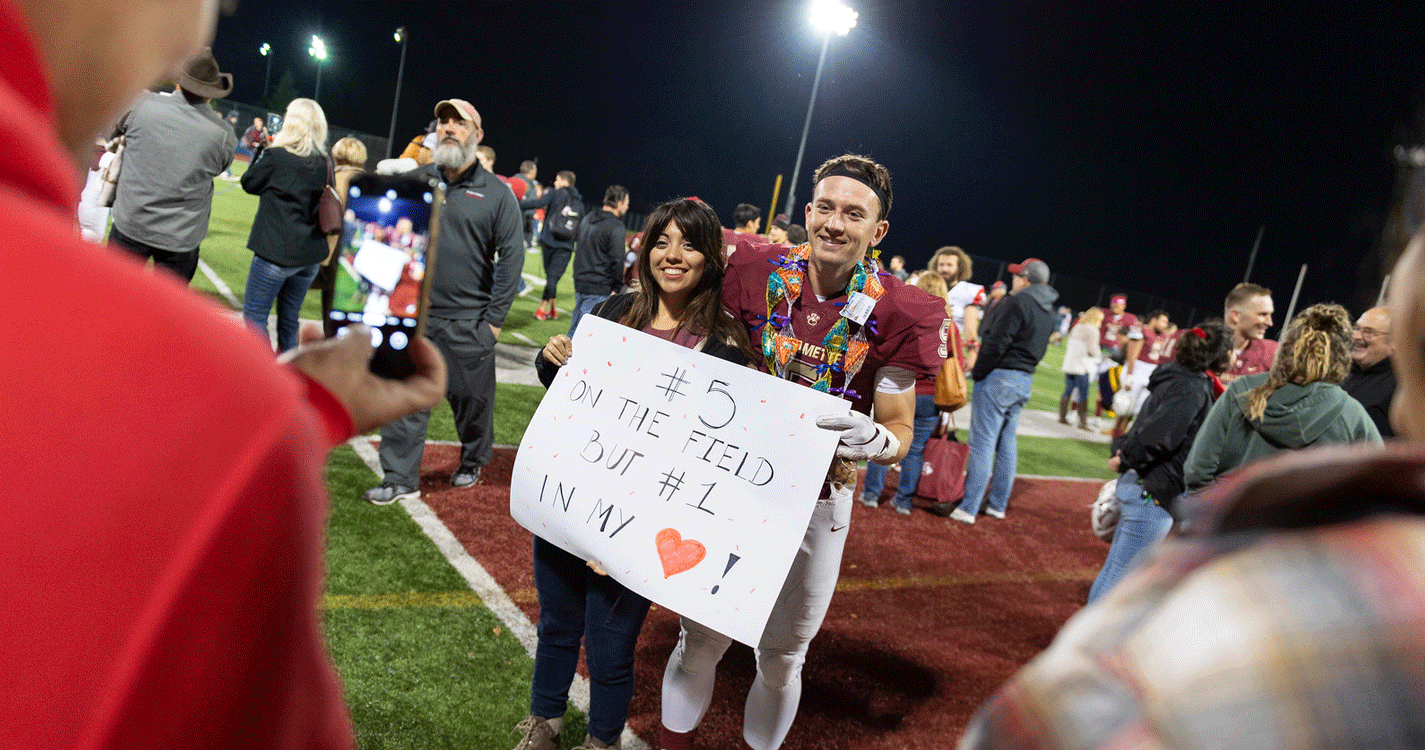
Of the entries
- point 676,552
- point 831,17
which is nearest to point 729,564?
point 676,552

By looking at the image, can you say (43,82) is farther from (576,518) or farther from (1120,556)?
(1120,556)

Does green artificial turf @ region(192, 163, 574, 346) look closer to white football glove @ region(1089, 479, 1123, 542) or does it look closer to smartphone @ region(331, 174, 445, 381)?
white football glove @ region(1089, 479, 1123, 542)

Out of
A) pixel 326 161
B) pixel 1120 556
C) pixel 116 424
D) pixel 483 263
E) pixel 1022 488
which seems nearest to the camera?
pixel 116 424

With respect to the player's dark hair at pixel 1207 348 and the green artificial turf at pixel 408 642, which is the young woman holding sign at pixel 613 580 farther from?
the player's dark hair at pixel 1207 348

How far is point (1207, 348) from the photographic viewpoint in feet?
15.0

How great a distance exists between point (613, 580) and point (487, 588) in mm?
1718

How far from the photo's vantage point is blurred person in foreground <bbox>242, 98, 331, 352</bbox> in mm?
5691

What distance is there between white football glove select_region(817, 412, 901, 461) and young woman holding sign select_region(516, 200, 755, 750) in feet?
Result: 1.65

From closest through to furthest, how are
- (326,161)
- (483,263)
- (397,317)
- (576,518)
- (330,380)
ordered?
(330,380) < (397,317) < (576,518) < (483,263) < (326,161)

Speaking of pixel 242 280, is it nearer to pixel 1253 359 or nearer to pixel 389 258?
pixel 389 258

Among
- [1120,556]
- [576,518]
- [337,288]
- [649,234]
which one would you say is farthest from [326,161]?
[1120,556]

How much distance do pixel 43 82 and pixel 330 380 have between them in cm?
47

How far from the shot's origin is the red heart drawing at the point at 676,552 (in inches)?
103

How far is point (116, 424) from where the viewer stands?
15.4 inches
